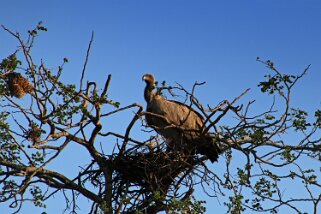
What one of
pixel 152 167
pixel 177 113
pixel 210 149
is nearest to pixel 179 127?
pixel 210 149

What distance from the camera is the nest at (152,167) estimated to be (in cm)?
950

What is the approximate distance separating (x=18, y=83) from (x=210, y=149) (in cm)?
318

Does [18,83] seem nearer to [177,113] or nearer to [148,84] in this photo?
[177,113]

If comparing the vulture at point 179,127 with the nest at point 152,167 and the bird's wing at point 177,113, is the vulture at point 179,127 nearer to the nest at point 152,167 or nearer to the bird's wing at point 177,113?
the bird's wing at point 177,113

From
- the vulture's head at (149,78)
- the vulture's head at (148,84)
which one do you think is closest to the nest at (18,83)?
the vulture's head at (148,84)

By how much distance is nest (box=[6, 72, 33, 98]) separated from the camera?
8977 millimetres

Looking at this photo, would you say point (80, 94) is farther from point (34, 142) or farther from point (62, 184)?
point (62, 184)

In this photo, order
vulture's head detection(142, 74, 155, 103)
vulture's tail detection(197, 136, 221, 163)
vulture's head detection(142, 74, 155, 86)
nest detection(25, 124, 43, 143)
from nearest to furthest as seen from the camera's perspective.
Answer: nest detection(25, 124, 43, 143) → vulture's tail detection(197, 136, 221, 163) → vulture's head detection(142, 74, 155, 103) → vulture's head detection(142, 74, 155, 86)

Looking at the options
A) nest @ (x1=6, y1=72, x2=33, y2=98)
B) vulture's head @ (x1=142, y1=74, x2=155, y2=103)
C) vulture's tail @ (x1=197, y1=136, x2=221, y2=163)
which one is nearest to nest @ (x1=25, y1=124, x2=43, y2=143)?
nest @ (x1=6, y1=72, x2=33, y2=98)

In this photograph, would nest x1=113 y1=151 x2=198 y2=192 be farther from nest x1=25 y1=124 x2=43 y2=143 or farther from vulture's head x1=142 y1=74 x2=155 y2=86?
vulture's head x1=142 y1=74 x2=155 y2=86

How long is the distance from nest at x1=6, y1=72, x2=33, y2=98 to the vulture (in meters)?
1.87

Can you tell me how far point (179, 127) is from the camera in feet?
32.9

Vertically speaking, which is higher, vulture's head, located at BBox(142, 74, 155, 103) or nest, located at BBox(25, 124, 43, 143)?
vulture's head, located at BBox(142, 74, 155, 103)

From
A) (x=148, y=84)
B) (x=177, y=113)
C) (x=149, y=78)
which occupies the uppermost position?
(x=149, y=78)
